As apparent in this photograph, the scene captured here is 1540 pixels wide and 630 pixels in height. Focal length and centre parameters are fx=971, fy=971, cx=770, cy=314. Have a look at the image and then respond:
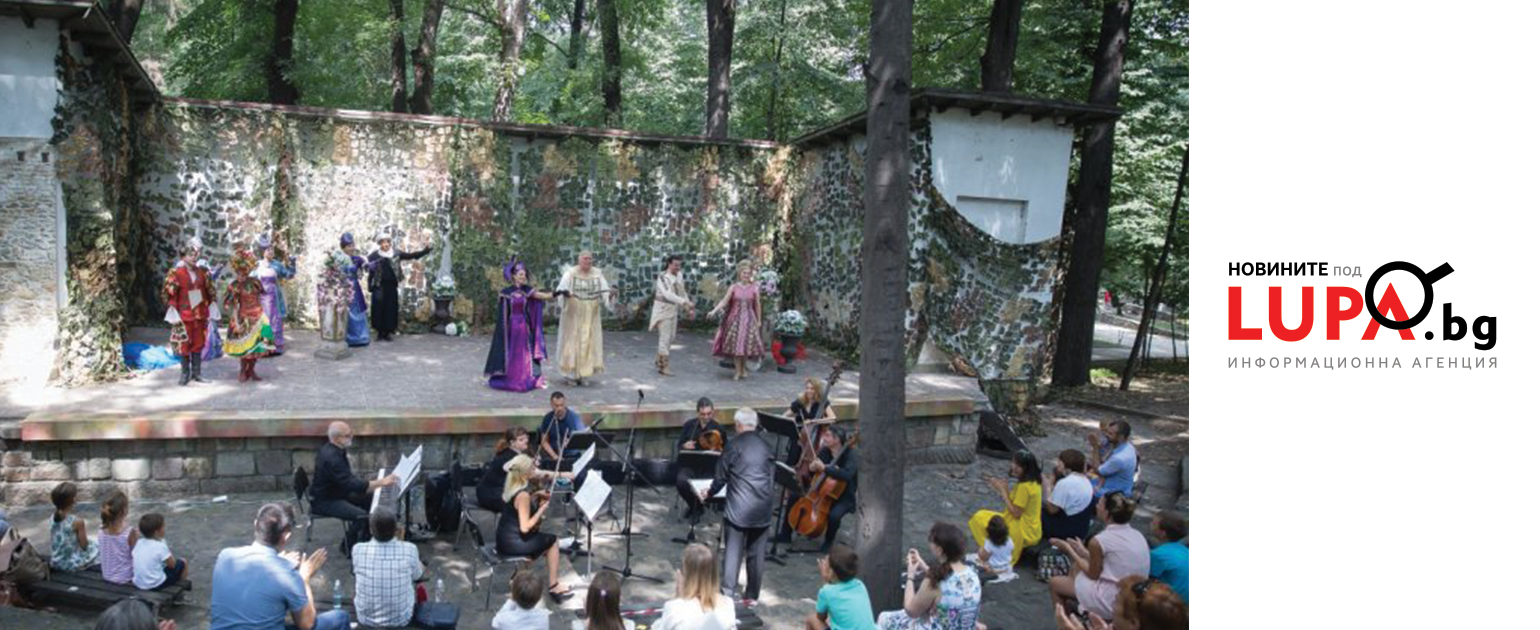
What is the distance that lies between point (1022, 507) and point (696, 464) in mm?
2795

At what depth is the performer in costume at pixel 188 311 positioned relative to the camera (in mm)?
9852

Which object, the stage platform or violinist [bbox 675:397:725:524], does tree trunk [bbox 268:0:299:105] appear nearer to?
the stage platform

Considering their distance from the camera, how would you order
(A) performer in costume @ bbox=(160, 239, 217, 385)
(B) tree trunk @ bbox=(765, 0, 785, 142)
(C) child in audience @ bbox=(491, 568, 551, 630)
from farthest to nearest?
1. (B) tree trunk @ bbox=(765, 0, 785, 142)
2. (A) performer in costume @ bbox=(160, 239, 217, 385)
3. (C) child in audience @ bbox=(491, 568, 551, 630)

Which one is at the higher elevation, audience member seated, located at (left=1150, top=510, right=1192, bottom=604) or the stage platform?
the stage platform

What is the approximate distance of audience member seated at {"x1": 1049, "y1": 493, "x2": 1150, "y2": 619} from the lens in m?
6.17

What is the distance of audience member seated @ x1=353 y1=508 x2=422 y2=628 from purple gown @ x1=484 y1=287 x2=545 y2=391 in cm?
491

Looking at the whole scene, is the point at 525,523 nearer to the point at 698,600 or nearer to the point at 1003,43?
the point at 698,600

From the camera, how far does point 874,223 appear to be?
21.8 ft

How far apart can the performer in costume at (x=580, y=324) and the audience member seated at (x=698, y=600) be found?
657cm
